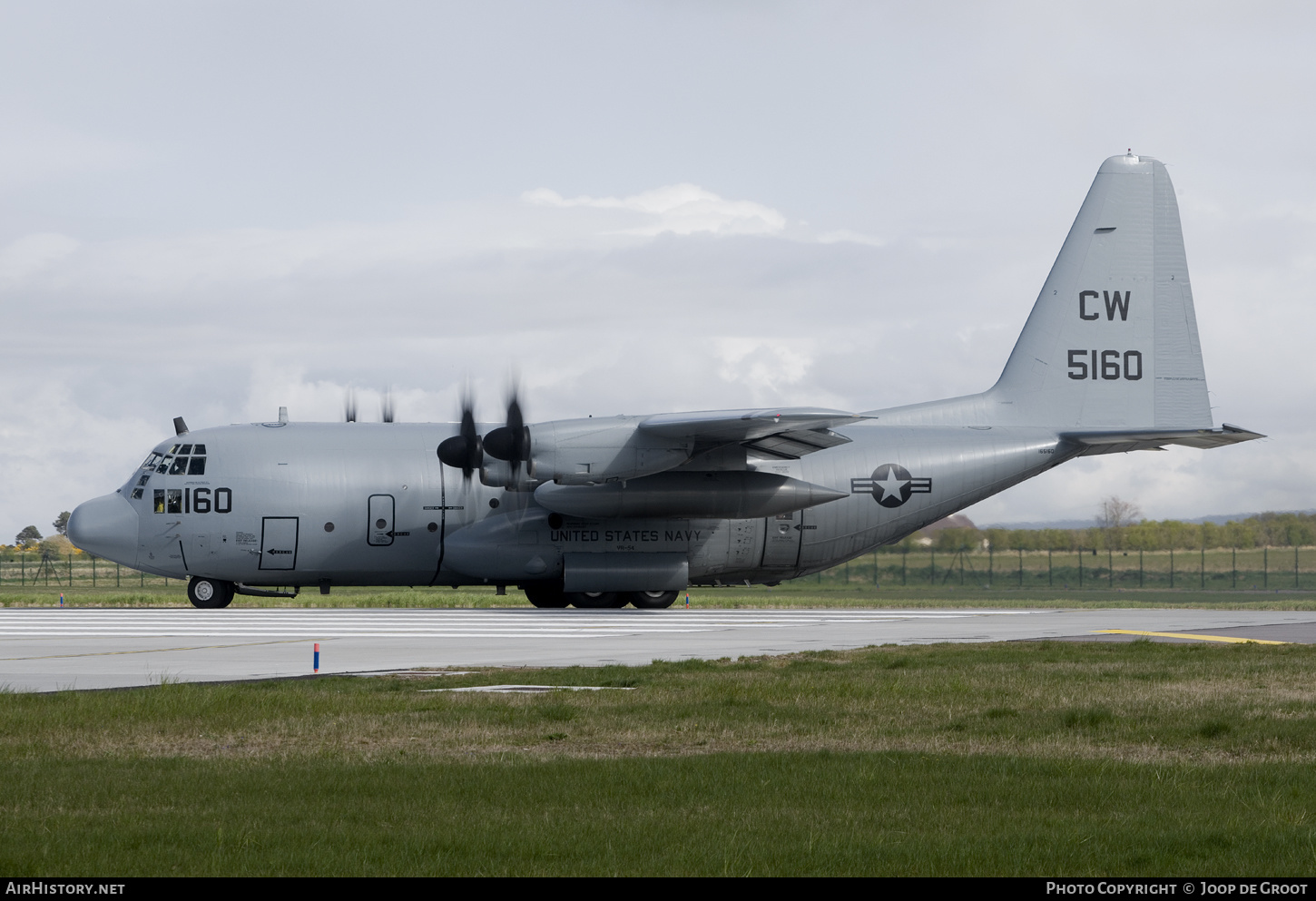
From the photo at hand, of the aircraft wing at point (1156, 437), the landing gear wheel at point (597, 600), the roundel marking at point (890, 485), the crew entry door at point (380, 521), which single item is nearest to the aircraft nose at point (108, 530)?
the crew entry door at point (380, 521)

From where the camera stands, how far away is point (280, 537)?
30.9 m

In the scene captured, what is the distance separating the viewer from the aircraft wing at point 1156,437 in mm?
32969

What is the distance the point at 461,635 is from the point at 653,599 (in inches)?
411

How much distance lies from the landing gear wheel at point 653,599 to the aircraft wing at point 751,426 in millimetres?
5164

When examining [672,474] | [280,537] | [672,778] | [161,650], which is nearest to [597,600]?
[672,474]

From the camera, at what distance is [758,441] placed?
2986 cm

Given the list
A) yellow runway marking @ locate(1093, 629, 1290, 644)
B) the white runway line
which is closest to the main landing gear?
the white runway line

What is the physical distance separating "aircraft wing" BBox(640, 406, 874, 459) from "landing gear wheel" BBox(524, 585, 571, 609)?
681cm

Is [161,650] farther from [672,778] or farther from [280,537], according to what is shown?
[672,778]

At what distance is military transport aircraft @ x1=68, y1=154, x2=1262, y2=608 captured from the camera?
29.5 metres

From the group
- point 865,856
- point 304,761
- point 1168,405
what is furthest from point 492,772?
point 1168,405

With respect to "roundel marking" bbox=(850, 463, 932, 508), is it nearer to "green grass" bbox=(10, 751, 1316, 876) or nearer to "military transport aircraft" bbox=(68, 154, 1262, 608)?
"military transport aircraft" bbox=(68, 154, 1262, 608)

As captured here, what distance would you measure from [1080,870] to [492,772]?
14.3 feet

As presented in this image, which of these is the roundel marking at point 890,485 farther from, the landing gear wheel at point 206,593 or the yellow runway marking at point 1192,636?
the landing gear wheel at point 206,593
